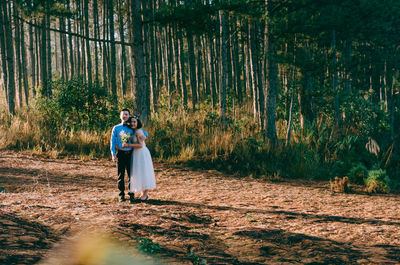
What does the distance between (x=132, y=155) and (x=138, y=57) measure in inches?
200

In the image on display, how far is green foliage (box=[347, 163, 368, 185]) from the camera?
29.1 ft

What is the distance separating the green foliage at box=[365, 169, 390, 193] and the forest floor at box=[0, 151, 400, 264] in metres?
0.42

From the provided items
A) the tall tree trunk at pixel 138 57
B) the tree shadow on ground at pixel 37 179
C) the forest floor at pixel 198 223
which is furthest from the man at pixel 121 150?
the tall tree trunk at pixel 138 57

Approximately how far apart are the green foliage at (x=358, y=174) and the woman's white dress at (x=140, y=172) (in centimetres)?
548

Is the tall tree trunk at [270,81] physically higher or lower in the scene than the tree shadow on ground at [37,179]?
higher

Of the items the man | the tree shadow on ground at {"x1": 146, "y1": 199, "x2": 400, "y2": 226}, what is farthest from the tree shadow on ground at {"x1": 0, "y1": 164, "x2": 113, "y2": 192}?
the tree shadow on ground at {"x1": 146, "y1": 199, "x2": 400, "y2": 226}

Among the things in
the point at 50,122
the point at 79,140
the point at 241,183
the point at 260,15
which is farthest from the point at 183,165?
the point at 50,122

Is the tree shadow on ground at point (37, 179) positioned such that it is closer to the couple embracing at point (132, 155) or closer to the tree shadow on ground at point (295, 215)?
the couple embracing at point (132, 155)

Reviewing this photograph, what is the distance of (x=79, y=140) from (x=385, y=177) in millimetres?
9318

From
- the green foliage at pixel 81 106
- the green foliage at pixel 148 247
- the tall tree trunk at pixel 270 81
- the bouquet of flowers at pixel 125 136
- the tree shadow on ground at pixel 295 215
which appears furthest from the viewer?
the green foliage at pixel 81 106

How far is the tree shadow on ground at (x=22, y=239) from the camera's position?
3.33 metres

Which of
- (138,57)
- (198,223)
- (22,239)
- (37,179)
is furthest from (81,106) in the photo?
(22,239)

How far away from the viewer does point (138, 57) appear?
10.6 meters

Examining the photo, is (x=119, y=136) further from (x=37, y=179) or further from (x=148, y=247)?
(x=37, y=179)
